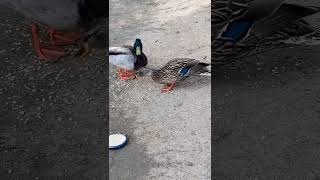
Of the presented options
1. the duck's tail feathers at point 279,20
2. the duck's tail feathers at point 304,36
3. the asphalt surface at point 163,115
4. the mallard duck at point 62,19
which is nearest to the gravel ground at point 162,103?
the asphalt surface at point 163,115

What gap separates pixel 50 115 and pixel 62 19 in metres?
1.56

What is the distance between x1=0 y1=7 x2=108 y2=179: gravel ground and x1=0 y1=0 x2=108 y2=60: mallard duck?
20 cm

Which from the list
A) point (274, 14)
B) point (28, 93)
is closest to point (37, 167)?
point (28, 93)

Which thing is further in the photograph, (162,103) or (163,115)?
(162,103)

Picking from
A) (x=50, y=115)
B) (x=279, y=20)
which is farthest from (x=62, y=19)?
(x=279, y=20)

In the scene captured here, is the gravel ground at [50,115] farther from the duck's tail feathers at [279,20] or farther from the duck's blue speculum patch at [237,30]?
the duck's tail feathers at [279,20]

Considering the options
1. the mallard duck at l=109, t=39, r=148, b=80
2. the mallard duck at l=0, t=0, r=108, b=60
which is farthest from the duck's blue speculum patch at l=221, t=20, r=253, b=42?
the mallard duck at l=0, t=0, r=108, b=60

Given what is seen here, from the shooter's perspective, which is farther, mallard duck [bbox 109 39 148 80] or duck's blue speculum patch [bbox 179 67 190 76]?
mallard duck [bbox 109 39 148 80]

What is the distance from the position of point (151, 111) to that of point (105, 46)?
1728mm

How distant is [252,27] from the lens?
6492 mm

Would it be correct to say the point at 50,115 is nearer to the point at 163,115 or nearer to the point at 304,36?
the point at 163,115

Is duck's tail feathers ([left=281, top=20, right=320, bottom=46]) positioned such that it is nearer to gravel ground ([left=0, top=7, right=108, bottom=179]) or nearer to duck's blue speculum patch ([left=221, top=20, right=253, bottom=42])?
duck's blue speculum patch ([left=221, top=20, right=253, bottom=42])

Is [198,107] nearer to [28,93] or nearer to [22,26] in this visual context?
[28,93]

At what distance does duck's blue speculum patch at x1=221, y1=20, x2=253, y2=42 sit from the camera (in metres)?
6.50
